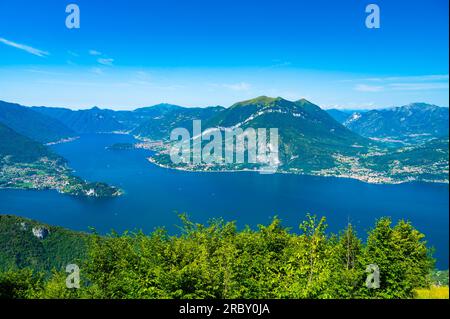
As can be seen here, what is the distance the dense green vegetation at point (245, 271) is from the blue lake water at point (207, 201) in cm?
6064

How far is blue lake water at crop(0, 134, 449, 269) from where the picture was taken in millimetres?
91738

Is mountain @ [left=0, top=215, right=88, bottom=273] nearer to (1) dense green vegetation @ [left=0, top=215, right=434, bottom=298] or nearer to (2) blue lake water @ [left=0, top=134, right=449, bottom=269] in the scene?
(2) blue lake water @ [left=0, top=134, right=449, bottom=269]

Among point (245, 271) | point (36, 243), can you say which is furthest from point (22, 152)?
point (245, 271)

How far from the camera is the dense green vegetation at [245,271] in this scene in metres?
10.0

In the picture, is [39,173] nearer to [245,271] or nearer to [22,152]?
[22,152]

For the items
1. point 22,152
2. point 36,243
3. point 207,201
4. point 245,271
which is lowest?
point 36,243

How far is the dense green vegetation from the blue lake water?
199 feet

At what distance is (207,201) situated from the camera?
118250 mm

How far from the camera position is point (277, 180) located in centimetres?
16300

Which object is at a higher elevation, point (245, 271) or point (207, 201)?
point (245, 271)

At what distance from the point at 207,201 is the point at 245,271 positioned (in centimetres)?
10732

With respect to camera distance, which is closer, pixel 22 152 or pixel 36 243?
pixel 36 243
